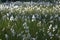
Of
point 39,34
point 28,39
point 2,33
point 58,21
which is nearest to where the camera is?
point 28,39

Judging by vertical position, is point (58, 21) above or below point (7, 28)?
below

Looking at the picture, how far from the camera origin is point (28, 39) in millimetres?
5422

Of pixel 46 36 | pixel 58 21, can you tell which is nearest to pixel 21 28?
pixel 46 36

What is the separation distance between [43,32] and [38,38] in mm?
435

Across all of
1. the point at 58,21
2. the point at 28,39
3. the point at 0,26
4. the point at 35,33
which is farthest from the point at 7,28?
the point at 58,21

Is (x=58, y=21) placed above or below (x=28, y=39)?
below

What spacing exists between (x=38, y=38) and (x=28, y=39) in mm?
758

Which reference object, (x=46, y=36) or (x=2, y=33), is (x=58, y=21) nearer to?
(x=46, y=36)

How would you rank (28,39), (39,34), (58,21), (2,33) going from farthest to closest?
(58,21) < (39,34) < (2,33) < (28,39)

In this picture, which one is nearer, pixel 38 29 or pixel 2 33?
pixel 2 33

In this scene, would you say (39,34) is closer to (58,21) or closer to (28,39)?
(28,39)

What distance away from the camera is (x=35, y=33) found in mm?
6453

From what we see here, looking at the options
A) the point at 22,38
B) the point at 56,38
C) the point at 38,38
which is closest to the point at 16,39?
the point at 22,38

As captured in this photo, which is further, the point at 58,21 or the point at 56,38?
the point at 58,21
